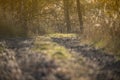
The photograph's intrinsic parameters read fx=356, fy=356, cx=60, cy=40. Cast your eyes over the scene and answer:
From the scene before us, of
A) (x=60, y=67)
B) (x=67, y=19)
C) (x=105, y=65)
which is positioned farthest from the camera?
(x=67, y=19)

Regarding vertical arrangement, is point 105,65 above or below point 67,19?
above

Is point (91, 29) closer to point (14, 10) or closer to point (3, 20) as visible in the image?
point (3, 20)

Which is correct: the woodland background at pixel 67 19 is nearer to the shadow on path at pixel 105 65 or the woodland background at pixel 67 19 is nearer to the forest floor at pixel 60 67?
the shadow on path at pixel 105 65

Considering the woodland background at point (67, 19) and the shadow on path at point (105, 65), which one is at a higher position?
the woodland background at point (67, 19)

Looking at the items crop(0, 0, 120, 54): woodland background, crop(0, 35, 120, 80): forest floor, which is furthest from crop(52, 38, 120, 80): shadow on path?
crop(0, 0, 120, 54): woodland background

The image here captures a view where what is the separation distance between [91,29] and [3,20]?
5.11m

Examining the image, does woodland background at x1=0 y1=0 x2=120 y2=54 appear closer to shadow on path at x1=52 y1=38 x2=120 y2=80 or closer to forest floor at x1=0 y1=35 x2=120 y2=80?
shadow on path at x1=52 y1=38 x2=120 y2=80

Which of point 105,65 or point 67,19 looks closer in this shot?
point 105,65

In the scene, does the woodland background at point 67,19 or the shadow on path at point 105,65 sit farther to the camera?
the woodland background at point 67,19

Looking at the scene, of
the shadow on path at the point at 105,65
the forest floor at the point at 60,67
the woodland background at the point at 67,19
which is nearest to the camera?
the forest floor at the point at 60,67

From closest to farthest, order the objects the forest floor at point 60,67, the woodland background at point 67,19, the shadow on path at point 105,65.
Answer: the forest floor at point 60,67
the shadow on path at point 105,65
the woodland background at point 67,19

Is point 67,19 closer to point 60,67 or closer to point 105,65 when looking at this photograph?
point 105,65

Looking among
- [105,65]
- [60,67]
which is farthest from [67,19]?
[60,67]

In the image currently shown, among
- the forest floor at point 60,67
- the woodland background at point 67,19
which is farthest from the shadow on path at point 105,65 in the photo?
the woodland background at point 67,19
